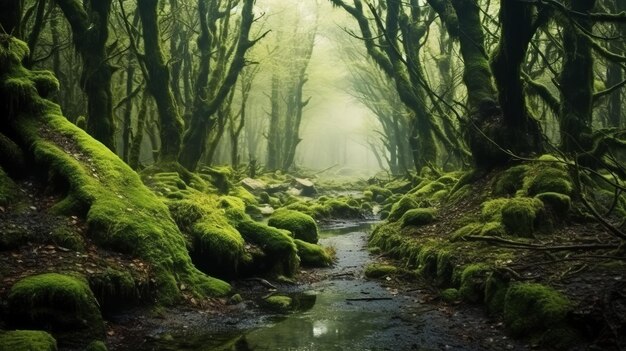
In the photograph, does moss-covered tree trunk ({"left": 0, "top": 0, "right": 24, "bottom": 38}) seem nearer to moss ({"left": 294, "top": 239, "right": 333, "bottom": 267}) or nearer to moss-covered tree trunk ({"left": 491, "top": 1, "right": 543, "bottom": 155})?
moss ({"left": 294, "top": 239, "right": 333, "bottom": 267})

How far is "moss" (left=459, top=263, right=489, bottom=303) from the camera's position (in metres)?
6.74

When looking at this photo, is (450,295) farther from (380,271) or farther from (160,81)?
(160,81)

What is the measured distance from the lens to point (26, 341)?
14.2ft

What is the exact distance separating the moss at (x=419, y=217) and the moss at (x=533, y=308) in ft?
19.0

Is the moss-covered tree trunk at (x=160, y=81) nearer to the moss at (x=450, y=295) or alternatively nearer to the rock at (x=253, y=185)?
the rock at (x=253, y=185)

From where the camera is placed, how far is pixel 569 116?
34.0ft

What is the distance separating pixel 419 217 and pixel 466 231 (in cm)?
291

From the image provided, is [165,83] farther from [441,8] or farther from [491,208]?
[491,208]

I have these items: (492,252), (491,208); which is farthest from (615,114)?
(492,252)

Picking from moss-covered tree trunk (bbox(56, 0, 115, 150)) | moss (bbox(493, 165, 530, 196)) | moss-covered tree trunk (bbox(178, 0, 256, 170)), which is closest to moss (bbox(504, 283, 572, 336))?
moss (bbox(493, 165, 530, 196))

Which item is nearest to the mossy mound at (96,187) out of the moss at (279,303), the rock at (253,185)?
the moss at (279,303)

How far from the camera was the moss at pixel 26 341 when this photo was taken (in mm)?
4211

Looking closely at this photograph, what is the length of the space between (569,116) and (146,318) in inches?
375

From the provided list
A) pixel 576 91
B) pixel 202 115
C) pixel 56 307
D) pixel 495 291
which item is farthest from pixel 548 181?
pixel 202 115
